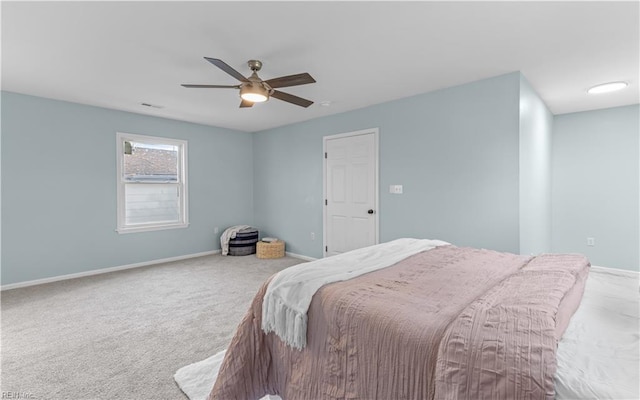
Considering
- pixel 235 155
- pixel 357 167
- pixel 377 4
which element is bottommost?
pixel 357 167

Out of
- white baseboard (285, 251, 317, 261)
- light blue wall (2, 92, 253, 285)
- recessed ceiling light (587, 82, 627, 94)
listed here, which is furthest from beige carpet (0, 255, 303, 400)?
recessed ceiling light (587, 82, 627, 94)

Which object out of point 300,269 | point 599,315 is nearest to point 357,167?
point 300,269

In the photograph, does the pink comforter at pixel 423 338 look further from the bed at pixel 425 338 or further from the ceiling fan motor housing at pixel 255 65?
the ceiling fan motor housing at pixel 255 65

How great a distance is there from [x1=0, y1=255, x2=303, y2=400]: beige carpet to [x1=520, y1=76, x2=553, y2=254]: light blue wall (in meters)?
3.25

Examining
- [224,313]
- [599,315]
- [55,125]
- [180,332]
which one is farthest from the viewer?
[55,125]

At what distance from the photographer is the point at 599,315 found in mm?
1311

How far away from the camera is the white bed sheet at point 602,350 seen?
0.85 metres

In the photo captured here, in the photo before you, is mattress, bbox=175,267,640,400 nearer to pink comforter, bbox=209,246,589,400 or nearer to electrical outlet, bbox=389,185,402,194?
pink comforter, bbox=209,246,589,400

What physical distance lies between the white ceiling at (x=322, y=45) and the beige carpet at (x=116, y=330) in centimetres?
241

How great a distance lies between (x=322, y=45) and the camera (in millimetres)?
2541

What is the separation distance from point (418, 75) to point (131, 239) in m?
4.70

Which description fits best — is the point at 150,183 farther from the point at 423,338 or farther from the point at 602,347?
the point at 602,347

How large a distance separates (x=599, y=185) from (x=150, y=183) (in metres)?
6.89

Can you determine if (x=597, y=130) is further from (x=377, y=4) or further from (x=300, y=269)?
(x=300, y=269)
